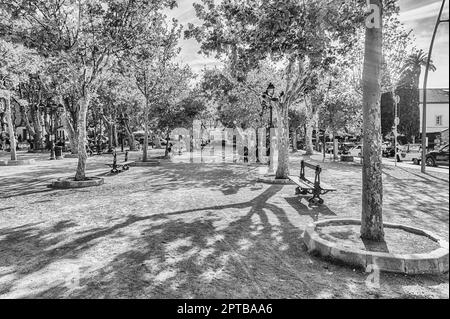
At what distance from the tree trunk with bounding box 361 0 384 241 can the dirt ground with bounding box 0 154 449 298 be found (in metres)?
0.93

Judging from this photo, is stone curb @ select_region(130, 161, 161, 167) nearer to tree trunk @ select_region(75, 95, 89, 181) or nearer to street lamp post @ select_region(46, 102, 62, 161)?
tree trunk @ select_region(75, 95, 89, 181)

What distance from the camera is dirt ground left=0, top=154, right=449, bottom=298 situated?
445 cm

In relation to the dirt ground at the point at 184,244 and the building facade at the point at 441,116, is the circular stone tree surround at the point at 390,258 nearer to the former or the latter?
the dirt ground at the point at 184,244

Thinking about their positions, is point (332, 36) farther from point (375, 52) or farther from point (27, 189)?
point (27, 189)

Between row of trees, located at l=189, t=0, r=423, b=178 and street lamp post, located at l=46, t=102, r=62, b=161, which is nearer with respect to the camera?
row of trees, located at l=189, t=0, r=423, b=178

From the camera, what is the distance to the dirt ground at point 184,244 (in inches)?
175

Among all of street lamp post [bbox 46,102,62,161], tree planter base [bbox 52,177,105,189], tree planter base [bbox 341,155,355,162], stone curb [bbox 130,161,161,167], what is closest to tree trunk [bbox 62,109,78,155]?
street lamp post [bbox 46,102,62,161]

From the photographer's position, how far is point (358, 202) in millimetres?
10078

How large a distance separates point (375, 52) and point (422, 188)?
8978 millimetres

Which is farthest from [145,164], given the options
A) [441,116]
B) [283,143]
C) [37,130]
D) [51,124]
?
[441,116]

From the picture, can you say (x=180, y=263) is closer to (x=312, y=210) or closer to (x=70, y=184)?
(x=312, y=210)

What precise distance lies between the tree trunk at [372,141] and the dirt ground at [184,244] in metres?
0.93

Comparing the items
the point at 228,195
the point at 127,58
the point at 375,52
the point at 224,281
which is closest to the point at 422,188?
the point at 228,195

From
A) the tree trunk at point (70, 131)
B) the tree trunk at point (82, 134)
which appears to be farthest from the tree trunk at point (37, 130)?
the tree trunk at point (82, 134)
